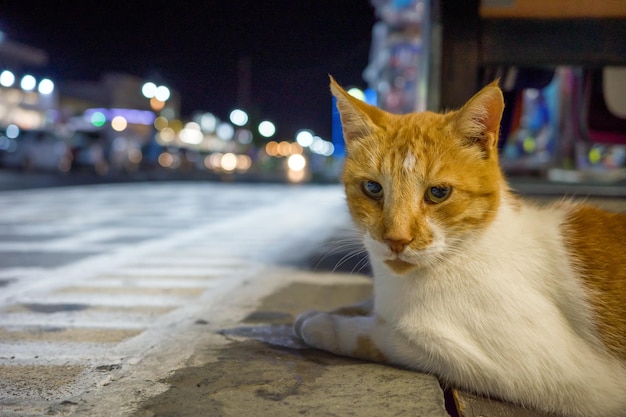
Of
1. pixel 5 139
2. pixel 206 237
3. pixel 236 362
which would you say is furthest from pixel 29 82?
pixel 236 362

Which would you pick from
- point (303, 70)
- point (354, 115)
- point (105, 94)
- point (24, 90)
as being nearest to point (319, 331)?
point (354, 115)

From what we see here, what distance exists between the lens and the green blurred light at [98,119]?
160 feet

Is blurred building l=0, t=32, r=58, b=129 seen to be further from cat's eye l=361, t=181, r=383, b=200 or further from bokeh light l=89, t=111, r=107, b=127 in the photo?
cat's eye l=361, t=181, r=383, b=200

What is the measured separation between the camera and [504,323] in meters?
1.92

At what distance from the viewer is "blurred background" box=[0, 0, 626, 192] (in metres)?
3.65

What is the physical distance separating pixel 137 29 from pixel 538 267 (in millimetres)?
23204

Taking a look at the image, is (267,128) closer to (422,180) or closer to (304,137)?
(304,137)

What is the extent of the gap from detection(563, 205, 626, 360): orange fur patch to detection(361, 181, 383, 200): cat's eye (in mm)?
741

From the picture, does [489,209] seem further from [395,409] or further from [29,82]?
[29,82]

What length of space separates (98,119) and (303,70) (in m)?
36.7

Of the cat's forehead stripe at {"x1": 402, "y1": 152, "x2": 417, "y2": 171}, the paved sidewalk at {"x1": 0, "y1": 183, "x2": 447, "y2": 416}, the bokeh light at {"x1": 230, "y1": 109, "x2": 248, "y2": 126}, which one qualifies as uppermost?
the bokeh light at {"x1": 230, "y1": 109, "x2": 248, "y2": 126}

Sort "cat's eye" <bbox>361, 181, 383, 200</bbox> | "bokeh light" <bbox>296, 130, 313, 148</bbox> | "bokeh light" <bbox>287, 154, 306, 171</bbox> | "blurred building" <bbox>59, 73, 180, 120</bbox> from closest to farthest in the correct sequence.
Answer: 1. "cat's eye" <bbox>361, 181, 383, 200</bbox>
2. "bokeh light" <bbox>287, 154, 306, 171</bbox>
3. "blurred building" <bbox>59, 73, 180, 120</bbox>
4. "bokeh light" <bbox>296, 130, 313, 148</bbox>

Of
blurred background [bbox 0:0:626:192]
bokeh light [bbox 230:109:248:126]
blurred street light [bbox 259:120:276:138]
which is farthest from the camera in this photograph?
blurred street light [bbox 259:120:276:138]

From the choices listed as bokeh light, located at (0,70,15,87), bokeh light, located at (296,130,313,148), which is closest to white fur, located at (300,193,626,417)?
bokeh light, located at (0,70,15,87)
